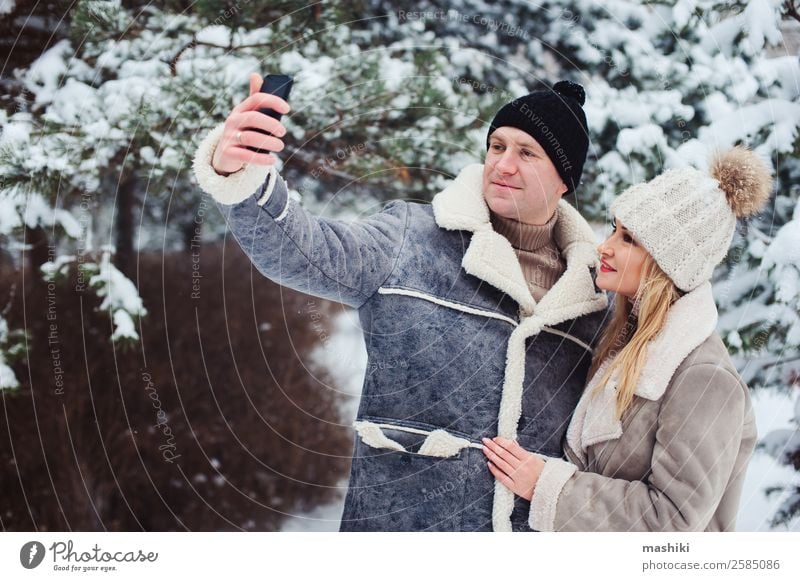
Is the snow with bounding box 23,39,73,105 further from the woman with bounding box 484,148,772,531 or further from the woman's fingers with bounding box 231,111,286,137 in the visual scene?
the woman with bounding box 484,148,772,531

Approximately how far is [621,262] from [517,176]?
0.59 ft

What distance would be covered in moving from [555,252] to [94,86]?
0.79m

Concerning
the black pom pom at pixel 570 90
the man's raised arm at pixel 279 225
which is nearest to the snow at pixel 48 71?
the man's raised arm at pixel 279 225

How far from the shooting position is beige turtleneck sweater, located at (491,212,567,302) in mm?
1076

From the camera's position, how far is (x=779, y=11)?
4.15 ft

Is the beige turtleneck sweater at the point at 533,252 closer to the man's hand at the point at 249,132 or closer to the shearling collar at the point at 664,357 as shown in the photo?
the shearling collar at the point at 664,357

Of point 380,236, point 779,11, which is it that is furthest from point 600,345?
point 779,11

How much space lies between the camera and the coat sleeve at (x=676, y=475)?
3.03 ft

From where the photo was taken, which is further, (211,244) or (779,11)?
(211,244)

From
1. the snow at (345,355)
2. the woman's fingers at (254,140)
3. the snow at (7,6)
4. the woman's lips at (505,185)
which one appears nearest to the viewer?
the woman's fingers at (254,140)

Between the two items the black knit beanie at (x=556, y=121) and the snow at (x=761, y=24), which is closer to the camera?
the black knit beanie at (x=556, y=121)

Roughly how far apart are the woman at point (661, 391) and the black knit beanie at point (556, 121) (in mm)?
115

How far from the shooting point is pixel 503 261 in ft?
3.35
